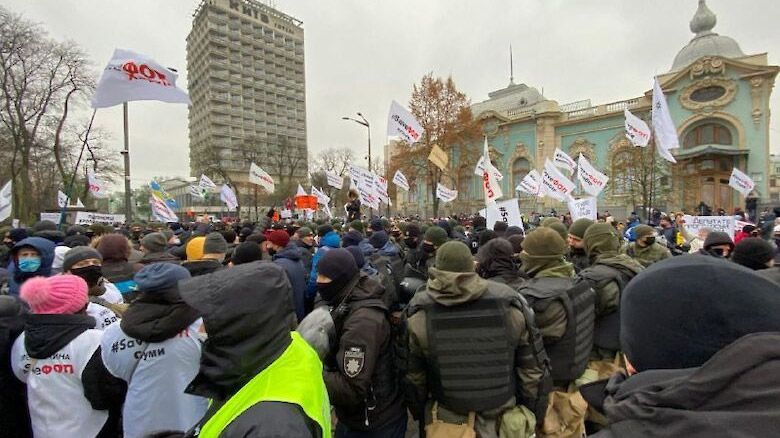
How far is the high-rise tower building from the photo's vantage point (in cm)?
8181

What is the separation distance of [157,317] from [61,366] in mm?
632

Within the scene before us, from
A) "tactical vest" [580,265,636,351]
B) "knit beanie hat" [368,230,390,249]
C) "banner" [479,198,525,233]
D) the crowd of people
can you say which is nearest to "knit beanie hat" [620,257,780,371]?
the crowd of people

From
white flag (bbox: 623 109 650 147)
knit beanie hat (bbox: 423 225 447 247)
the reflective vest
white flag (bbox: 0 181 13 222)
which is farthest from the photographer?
white flag (bbox: 623 109 650 147)

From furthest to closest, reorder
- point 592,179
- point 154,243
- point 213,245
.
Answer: point 592,179 < point 154,243 < point 213,245

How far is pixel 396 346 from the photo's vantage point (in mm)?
2971

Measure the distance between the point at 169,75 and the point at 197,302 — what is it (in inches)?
315

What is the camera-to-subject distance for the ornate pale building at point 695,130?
27656 mm

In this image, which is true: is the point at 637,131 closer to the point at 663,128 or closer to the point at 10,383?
the point at 663,128

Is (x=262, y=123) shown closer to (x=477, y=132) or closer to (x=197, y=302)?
(x=477, y=132)

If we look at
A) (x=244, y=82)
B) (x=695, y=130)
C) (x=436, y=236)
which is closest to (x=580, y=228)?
(x=436, y=236)

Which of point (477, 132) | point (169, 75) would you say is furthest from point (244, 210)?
point (169, 75)

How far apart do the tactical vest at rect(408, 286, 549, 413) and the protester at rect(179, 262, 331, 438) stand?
123 centimetres

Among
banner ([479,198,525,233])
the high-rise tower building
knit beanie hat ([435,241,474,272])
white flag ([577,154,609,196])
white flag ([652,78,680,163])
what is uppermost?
the high-rise tower building

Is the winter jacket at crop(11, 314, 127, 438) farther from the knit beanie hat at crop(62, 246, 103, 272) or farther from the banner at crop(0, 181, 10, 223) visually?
the banner at crop(0, 181, 10, 223)
